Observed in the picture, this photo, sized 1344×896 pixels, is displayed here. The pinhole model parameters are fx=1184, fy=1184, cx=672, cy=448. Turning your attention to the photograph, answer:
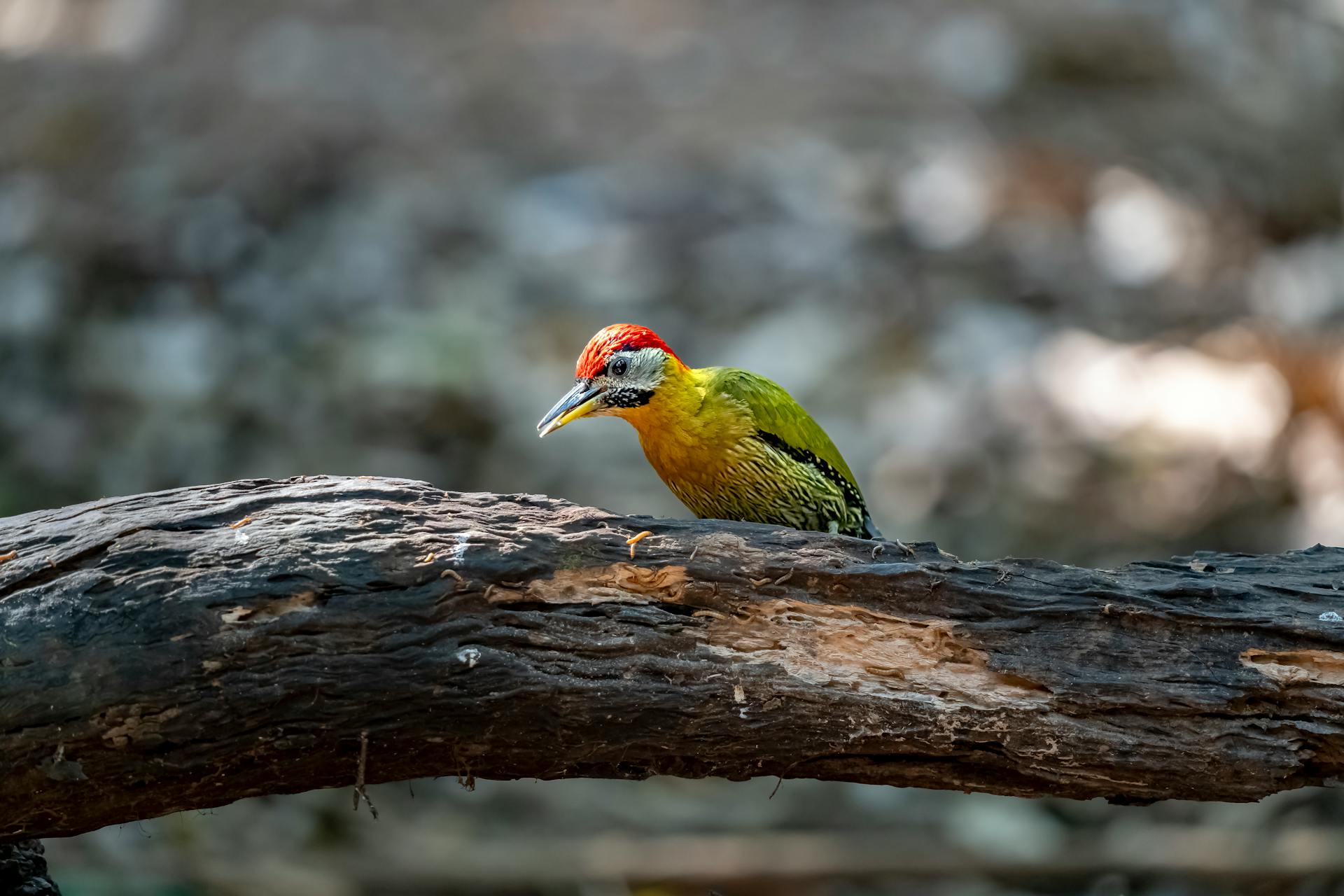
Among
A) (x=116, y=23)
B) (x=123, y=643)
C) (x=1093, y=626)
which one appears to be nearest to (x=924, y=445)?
(x=1093, y=626)

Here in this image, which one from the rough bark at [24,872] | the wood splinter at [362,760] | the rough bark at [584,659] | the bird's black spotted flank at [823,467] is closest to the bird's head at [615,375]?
the bird's black spotted flank at [823,467]

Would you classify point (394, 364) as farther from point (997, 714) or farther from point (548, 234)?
point (997, 714)

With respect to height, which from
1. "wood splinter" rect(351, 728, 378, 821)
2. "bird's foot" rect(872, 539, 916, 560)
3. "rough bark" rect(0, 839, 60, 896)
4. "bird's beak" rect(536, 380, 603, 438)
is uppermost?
"bird's beak" rect(536, 380, 603, 438)

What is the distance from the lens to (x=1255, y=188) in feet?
27.9

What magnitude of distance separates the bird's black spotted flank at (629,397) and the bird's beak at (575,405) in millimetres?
43

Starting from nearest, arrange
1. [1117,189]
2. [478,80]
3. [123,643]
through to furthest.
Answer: [123,643], [1117,189], [478,80]

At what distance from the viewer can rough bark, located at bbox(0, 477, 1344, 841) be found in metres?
2.56

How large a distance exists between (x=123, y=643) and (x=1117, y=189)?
7.68 metres

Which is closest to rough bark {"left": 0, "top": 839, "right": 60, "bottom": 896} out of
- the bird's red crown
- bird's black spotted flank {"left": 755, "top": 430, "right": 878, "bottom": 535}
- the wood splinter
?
the wood splinter

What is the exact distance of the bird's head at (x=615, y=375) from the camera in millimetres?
3875

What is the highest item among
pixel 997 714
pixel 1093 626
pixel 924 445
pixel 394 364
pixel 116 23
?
pixel 116 23

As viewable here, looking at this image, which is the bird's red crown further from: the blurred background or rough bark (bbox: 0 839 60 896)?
the blurred background

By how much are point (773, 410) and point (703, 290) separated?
13.0 ft

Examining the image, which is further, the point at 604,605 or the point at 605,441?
the point at 605,441
